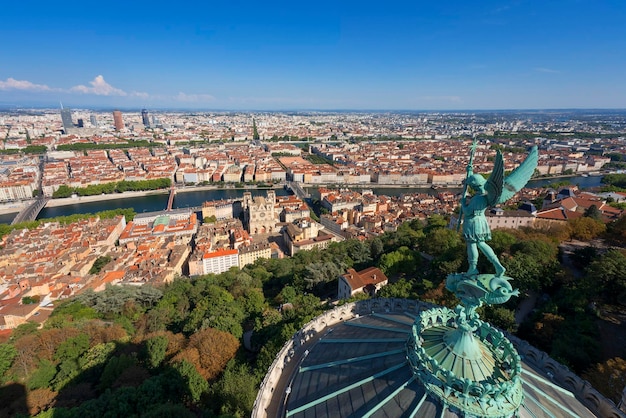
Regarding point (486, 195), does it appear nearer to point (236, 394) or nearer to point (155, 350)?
point (236, 394)

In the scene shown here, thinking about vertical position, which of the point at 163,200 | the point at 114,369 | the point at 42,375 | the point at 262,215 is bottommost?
the point at 163,200

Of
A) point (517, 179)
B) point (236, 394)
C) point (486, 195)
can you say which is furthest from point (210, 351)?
point (517, 179)

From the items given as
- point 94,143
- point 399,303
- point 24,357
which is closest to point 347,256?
point 399,303

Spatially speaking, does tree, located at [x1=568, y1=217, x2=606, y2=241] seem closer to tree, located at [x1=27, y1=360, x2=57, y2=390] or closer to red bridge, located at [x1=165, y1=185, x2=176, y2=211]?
tree, located at [x1=27, y1=360, x2=57, y2=390]

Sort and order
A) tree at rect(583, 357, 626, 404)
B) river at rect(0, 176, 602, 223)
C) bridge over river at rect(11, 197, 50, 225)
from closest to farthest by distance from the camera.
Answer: tree at rect(583, 357, 626, 404) < bridge over river at rect(11, 197, 50, 225) < river at rect(0, 176, 602, 223)

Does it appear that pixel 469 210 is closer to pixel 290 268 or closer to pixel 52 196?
pixel 290 268

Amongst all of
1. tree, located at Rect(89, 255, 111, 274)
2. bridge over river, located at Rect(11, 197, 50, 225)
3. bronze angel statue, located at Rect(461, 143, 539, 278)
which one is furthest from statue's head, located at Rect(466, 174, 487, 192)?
bridge over river, located at Rect(11, 197, 50, 225)
